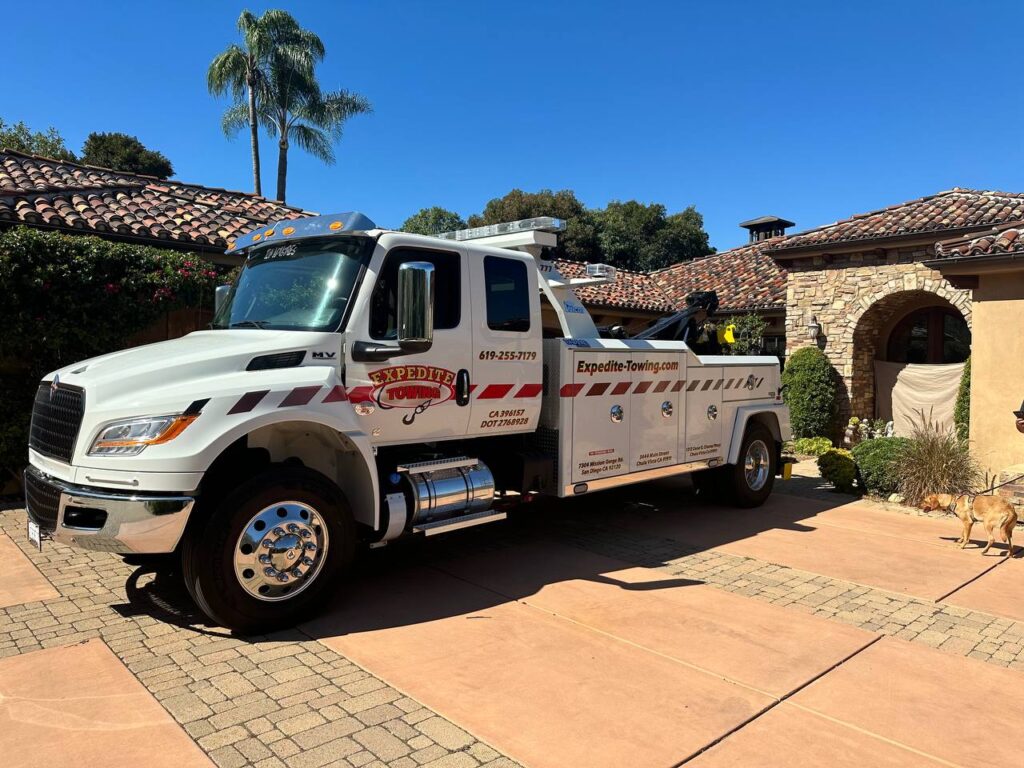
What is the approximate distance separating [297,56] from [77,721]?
29155 millimetres

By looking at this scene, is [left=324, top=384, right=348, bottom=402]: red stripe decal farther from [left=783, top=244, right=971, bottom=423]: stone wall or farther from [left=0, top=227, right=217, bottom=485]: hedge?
[left=783, top=244, right=971, bottom=423]: stone wall

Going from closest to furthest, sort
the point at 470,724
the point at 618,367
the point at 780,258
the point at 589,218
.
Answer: the point at 470,724, the point at 618,367, the point at 780,258, the point at 589,218

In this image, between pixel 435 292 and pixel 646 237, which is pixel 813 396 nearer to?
pixel 435 292

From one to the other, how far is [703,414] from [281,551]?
4.86m

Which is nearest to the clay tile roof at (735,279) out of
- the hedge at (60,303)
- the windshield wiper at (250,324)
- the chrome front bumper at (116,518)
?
the hedge at (60,303)

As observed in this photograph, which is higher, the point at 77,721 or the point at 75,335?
the point at 75,335

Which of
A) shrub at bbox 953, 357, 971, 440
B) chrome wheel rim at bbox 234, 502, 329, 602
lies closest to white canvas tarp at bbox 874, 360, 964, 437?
shrub at bbox 953, 357, 971, 440

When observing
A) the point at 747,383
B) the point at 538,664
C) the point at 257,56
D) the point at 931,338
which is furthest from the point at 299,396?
the point at 257,56

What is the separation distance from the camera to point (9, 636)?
4.33 meters

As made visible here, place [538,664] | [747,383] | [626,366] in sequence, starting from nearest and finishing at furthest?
[538,664]
[626,366]
[747,383]

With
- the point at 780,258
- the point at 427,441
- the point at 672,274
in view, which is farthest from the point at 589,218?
the point at 427,441

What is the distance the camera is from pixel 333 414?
4.60 m

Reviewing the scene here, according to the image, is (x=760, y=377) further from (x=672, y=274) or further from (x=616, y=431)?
(x=672, y=274)

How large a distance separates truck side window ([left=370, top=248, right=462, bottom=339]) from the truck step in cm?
136
